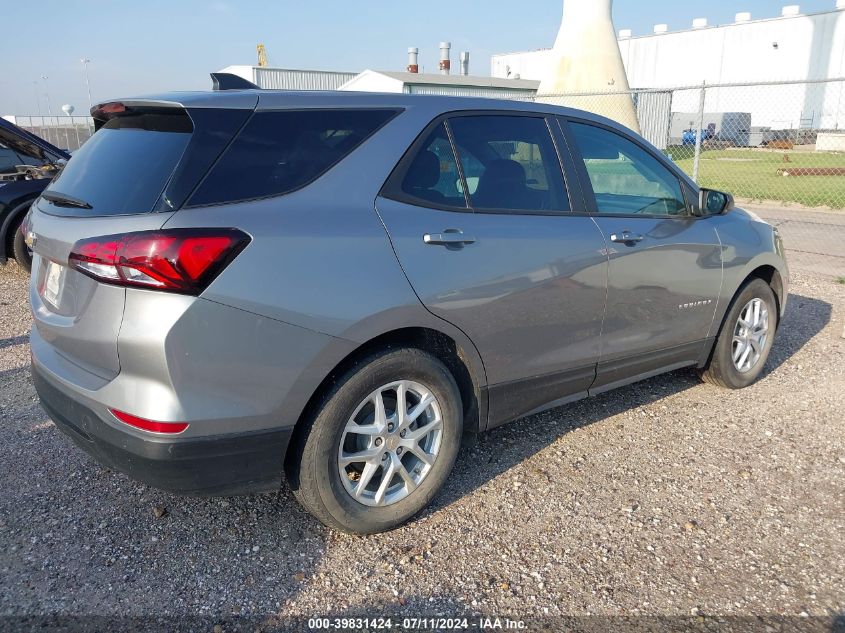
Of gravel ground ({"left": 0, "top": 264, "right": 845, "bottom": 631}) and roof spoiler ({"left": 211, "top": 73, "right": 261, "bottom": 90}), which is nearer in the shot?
gravel ground ({"left": 0, "top": 264, "right": 845, "bottom": 631})

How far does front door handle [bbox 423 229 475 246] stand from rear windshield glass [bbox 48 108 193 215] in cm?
101

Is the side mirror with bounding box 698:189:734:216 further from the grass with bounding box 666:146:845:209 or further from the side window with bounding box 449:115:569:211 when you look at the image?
the grass with bounding box 666:146:845:209

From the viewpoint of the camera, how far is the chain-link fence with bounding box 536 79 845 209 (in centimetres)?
1672

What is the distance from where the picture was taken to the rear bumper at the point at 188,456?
2.43m

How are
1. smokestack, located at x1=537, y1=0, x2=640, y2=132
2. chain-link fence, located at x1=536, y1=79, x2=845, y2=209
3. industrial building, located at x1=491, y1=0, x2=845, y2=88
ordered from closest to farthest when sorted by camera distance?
chain-link fence, located at x1=536, y1=79, x2=845, y2=209 → smokestack, located at x1=537, y1=0, x2=640, y2=132 → industrial building, located at x1=491, y1=0, x2=845, y2=88

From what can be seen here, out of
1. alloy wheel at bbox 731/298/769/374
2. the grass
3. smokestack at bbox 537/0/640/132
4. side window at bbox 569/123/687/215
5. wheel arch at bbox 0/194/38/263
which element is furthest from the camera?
smokestack at bbox 537/0/640/132

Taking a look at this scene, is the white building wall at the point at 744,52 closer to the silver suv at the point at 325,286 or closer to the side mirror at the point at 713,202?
the side mirror at the point at 713,202

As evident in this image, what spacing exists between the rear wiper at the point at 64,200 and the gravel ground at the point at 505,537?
55.2 inches

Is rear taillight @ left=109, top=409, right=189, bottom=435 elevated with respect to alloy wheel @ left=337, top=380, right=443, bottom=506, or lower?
elevated

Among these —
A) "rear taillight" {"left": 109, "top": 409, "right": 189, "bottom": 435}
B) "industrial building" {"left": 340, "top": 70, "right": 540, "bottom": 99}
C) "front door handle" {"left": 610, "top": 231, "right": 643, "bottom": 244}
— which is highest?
"industrial building" {"left": 340, "top": 70, "right": 540, "bottom": 99}

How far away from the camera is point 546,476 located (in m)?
3.55

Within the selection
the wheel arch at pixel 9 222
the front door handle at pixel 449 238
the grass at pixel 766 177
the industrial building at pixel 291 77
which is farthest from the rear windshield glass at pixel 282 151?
the industrial building at pixel 291 77

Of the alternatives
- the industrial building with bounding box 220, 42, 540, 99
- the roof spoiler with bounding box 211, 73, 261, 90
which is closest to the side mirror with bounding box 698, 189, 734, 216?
the roof spoiler with bounding box 211, 73, 261, 90

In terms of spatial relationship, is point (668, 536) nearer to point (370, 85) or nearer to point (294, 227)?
point (294, 227)
